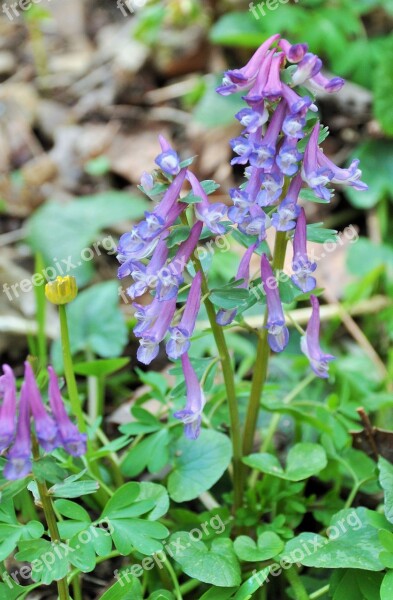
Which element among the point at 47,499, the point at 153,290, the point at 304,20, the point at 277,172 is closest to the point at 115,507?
the point at 47,499

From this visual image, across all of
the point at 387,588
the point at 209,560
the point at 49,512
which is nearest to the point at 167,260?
the point at 49,512

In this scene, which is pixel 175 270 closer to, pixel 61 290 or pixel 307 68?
pixel 61 290

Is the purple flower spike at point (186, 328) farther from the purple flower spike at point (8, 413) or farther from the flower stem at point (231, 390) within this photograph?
the purple flower spike at point (8, 413)

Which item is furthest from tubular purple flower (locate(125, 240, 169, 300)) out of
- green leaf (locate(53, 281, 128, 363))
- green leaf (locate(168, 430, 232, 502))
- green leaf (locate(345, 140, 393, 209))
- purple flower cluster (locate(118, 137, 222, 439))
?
green leaf (locate(345, 140, 393, 209))

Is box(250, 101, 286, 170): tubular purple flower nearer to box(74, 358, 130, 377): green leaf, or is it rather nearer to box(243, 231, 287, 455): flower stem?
box(243, 231, 287, 455): flower stem

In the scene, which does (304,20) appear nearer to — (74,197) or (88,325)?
(74,197)
